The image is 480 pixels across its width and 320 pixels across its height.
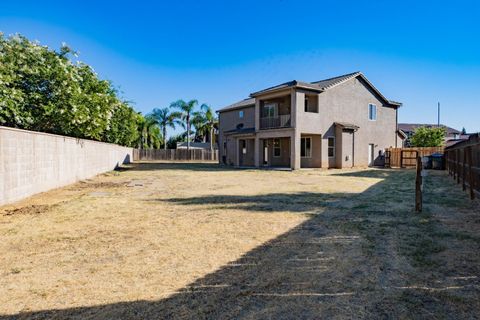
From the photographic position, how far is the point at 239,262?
174 inches

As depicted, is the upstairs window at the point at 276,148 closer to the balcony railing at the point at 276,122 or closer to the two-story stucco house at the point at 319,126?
the two-story stucco house at the point at 319,126

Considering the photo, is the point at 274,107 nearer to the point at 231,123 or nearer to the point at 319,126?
the point at 319,126

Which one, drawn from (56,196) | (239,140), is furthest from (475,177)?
(239,140)

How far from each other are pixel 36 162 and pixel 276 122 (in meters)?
19.4

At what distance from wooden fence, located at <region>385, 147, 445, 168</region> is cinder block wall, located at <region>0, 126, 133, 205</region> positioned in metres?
26.5

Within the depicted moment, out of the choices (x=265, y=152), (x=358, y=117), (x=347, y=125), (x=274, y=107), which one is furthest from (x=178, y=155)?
(x=347, y=125)

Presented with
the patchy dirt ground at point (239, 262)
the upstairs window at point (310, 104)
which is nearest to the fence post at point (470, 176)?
the patchy dirt ground at point (239, 262)

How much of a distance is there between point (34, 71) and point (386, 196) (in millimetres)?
15498

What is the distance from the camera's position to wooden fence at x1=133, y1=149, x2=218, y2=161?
1989 inches

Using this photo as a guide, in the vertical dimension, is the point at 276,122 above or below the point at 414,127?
below

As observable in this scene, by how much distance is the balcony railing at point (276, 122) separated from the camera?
85.6 ft

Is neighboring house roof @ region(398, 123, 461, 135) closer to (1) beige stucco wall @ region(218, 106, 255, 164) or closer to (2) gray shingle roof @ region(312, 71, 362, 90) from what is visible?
(2) gray shingle roof @ region(312, 71, 362, 90)

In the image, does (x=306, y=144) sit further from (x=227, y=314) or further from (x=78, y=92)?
(x=227, y=314)

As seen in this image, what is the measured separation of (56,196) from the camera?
10.8m
